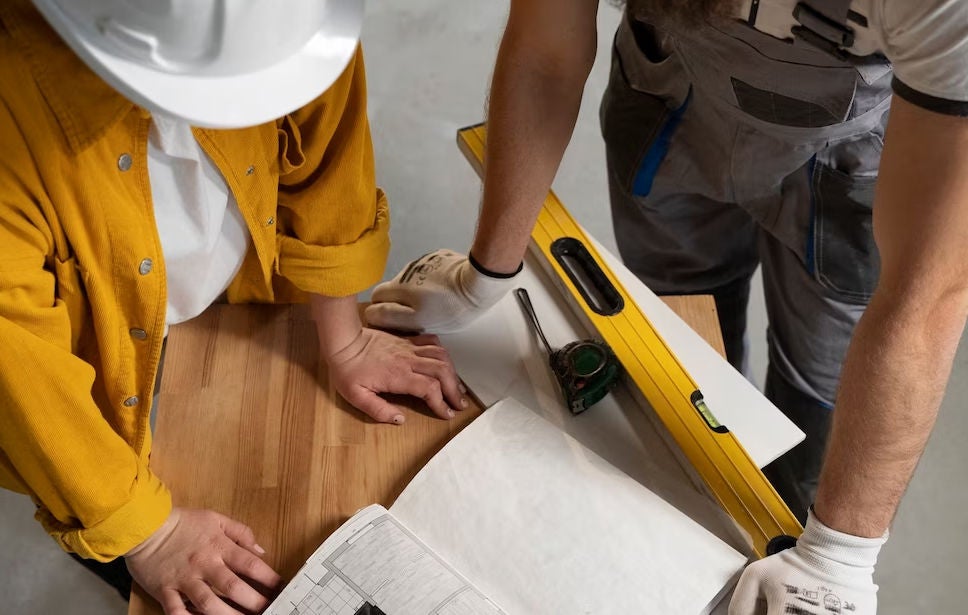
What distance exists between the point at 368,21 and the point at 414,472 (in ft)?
6.33

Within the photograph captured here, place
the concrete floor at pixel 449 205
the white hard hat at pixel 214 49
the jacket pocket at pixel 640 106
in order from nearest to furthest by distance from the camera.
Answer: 1. the white hard hat at pixel 214 49
2. the jacket pocket at pixel 640 106
3. the concrete floor at pixel 449 205

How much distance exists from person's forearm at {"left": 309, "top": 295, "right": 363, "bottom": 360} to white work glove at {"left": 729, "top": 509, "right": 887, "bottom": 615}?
1.83 ft

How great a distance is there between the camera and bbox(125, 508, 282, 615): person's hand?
986mm

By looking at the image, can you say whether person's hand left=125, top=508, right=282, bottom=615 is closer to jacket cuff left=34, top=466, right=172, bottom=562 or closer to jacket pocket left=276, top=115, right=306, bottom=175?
jacket cuff left=34, top=466, right=172, bottom=562

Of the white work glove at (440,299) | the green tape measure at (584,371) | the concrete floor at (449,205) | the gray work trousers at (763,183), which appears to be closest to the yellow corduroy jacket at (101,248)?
the white work glove at (440,299)

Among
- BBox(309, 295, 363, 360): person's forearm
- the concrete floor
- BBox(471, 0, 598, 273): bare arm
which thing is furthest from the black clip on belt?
the concrete floor

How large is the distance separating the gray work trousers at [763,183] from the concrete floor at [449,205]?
45 cm

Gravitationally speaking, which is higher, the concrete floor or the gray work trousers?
the gray work trousers

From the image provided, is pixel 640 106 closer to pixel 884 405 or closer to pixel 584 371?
pixel 584 371

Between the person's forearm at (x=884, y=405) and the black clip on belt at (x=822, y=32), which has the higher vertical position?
the black clip on belt at (x=822, y=32)

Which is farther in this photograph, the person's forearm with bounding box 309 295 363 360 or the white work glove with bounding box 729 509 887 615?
the person's forearm with bounding box 309 295 363 360

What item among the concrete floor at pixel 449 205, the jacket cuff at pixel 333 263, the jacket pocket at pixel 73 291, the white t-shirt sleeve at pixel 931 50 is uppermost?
the white t-shirt sleeve at pixel 931 50

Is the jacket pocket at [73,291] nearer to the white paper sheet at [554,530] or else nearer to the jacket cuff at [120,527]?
the jacket cuff at [120,527]

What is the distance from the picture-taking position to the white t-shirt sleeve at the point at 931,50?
83 cm
